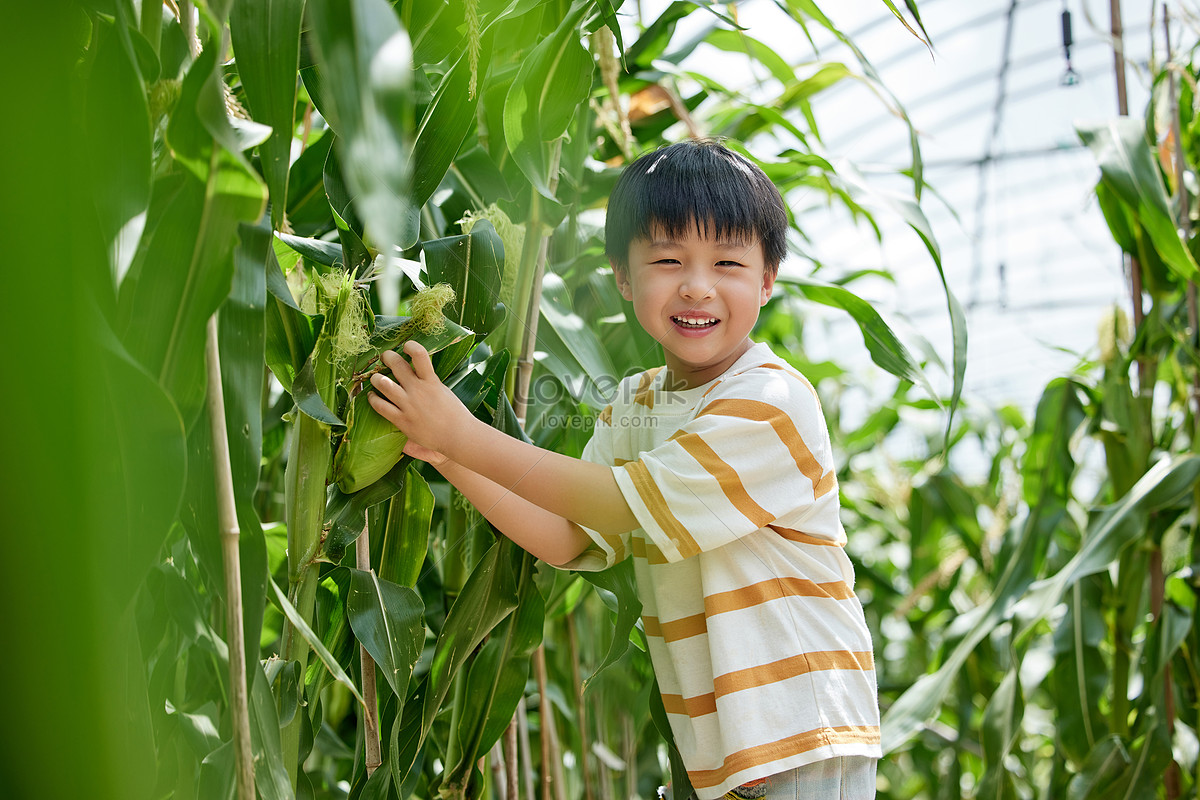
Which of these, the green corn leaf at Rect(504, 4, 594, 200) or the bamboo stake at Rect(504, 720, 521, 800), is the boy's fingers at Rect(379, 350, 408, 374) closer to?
the green corn leaf at Rect(504, 4, 594, 200)

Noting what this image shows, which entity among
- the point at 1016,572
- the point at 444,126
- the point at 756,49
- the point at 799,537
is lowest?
the point at 1016,572

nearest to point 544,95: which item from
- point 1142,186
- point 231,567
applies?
point 231,567

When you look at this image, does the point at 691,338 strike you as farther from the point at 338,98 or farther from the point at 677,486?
the point at 338,98

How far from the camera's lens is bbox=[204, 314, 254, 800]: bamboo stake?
0.42 meters

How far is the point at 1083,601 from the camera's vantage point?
1.30 metres

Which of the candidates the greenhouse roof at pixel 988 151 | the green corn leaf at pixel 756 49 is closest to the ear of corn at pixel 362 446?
the green corn leaf at pixel 756 49

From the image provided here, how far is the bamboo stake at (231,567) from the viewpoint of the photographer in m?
0.42

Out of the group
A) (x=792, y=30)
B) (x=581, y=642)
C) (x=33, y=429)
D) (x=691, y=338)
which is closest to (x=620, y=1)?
(x=691, y=338)

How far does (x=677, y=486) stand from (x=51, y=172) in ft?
1.41

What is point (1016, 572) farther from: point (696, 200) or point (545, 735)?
point (696, 200)

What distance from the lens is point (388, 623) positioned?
60 centimetres

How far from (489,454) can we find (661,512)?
0.14 m

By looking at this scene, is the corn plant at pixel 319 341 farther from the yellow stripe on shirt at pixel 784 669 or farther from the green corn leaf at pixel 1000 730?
the green corn leaf at pixel 1000 730

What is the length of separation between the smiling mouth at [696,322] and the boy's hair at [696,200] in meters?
0.07
